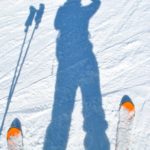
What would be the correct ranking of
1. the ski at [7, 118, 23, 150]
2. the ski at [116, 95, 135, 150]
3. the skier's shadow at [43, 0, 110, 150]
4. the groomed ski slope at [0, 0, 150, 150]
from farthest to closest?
the groomed ski slope at [0, 0, 150, 150]
the skier's shadow at [43, 0, 110, 150]
the ski at [7, 118, 23, 150]
the ski at [116, 95, 135, 150]

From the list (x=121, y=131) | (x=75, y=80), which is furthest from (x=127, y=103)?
(x=75, y=80)

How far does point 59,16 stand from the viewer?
7824 millimetres

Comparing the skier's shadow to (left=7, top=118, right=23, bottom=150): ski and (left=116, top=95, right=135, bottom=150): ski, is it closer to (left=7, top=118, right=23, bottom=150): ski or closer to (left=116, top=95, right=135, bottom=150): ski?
(left=116, top=95, right=135, bottom=150): ski

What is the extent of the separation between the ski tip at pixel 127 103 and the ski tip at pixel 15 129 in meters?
1.55

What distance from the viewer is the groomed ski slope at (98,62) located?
5367mm

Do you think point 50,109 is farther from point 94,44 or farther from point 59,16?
point 59,16

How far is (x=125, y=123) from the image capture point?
207 inches

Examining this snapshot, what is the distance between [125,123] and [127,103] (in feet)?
1.34

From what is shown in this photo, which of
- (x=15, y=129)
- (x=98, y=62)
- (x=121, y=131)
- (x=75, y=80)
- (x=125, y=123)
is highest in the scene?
(x=98, y=62)

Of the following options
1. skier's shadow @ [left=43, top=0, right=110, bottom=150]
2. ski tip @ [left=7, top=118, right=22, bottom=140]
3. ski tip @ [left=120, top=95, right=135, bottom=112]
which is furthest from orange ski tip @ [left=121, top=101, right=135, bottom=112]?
ski tip @ [left=7, top=118, right=22, bottom=140]

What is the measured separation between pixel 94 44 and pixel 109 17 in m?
0.98

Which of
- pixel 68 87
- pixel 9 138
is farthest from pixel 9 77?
pixel 9 138

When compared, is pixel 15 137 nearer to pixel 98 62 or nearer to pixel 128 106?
pixel 128 106

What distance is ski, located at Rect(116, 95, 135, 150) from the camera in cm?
498
